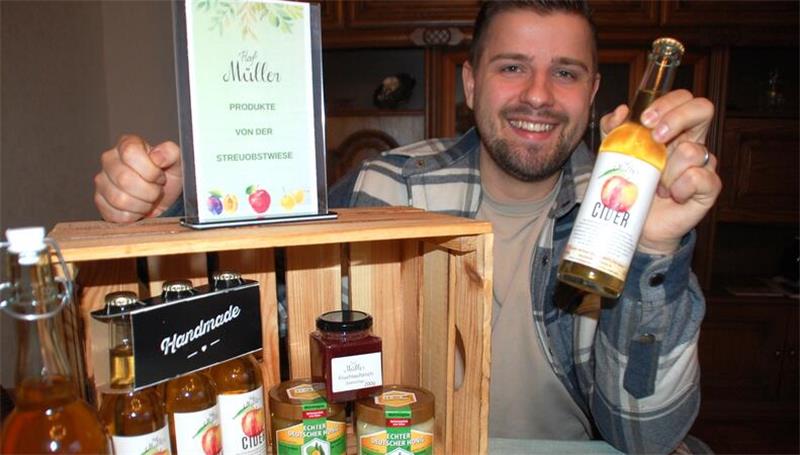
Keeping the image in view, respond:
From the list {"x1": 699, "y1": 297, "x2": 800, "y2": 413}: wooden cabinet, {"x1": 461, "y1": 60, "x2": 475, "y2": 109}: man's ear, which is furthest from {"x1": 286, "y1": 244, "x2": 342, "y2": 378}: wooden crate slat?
{"x1": 699, "y1": 297, "x2": 800, "y2": 413}: wooden cabinet

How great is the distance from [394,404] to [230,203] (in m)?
0.32

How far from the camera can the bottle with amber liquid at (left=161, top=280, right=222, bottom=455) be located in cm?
62

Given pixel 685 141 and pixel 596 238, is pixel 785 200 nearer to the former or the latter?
pixel 685 141

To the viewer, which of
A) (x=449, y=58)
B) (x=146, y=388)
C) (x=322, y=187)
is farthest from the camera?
(x=449, y=58)

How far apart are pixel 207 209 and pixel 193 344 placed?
0.15 metres

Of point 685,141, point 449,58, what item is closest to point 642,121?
point 685,141

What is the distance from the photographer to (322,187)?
27.5 inches

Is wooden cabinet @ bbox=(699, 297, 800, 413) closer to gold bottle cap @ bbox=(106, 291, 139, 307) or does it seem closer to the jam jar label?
the jam jar label

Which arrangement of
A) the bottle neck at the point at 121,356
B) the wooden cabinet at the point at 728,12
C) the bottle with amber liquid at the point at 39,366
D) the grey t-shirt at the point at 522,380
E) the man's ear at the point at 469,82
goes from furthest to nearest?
Result: the wooden cabinet at the point at 728,12
the man's ear at the point at 469,82
the grey t-shirt at the point at 522,380
the bottle neck at the point at 121,356
the bottle with amber liquid at the point at 39,366

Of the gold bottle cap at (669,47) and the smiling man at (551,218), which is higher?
the gold bottle cap at (669,47)

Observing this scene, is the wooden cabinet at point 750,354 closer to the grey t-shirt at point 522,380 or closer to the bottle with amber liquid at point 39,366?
the grey t-shirt at point 522,380

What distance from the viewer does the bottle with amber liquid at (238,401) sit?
0.66 m

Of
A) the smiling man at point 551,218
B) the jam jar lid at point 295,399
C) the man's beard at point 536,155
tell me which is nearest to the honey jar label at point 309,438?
the jam jar lid at point 295,399

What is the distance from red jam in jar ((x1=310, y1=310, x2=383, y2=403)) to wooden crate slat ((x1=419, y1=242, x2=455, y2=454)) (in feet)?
0.36
